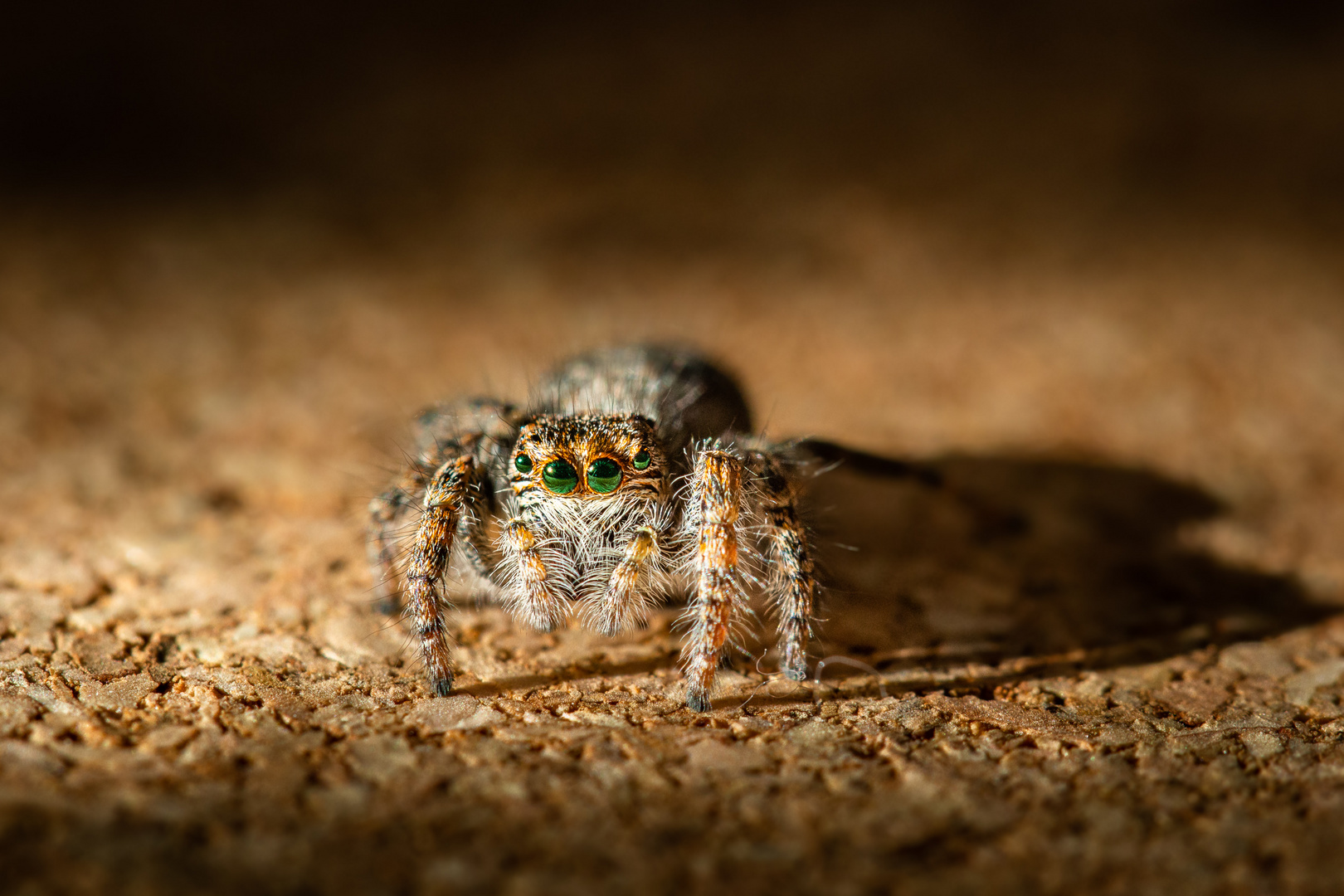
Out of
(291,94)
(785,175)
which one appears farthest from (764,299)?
(291,94)

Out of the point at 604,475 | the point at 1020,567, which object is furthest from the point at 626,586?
the point at 1020,567

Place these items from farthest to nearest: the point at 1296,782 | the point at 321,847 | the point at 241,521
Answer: the point at 241,521 → the point at 1296,782 → the point at 321,847

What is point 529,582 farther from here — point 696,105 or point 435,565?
point 696,105

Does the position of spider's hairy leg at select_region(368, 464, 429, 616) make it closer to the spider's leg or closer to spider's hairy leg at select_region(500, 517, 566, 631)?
the spider's leg

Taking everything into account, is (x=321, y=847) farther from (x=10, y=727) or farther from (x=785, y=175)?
(x=785, y=175)

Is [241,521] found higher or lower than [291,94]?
lower

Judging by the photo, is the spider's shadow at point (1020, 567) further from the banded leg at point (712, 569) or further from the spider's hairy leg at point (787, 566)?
the banded leg at point (712, 569)

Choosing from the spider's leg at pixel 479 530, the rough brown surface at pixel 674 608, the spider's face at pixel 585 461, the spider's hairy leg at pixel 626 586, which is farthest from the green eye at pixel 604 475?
the rough brown surface at pixel 674 608
